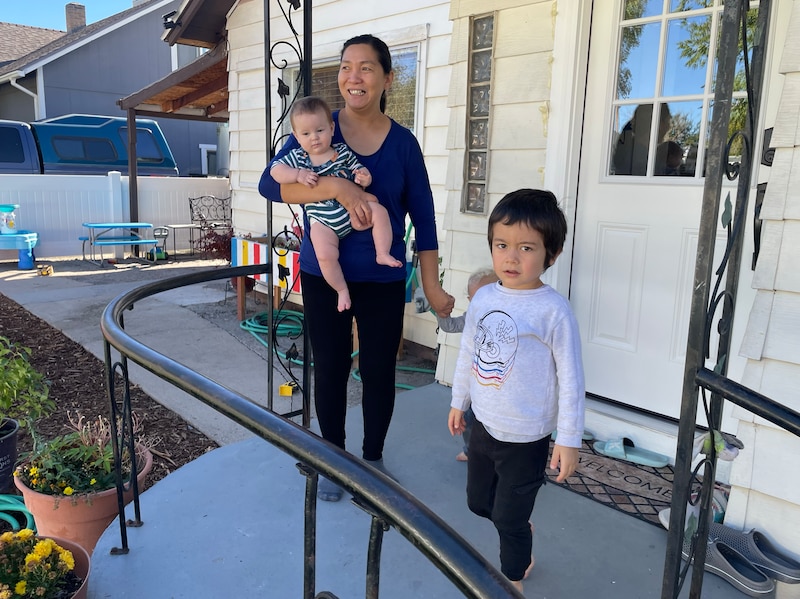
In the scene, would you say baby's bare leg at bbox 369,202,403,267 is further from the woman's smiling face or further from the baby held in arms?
the woman's smiling face

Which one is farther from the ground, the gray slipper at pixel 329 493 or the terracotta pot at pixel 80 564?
the gray slipper at pixel 329 493

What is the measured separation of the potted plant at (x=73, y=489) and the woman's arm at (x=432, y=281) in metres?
1.36

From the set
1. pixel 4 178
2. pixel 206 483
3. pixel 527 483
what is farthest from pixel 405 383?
pixel 4 178

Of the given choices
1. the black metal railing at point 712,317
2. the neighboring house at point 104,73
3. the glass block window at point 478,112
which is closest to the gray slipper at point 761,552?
the black metal railing at point 712,317

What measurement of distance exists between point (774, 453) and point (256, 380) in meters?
3.41

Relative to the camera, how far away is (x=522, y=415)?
5.33 feet

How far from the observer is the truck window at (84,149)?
1174cm

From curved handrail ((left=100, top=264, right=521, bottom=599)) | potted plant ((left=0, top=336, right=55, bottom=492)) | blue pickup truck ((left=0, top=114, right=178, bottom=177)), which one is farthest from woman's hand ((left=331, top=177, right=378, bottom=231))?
blue pickup truck ((left=0, top=114, right=178, bottom=177))

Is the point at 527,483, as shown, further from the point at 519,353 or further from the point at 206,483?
the point at 206,483

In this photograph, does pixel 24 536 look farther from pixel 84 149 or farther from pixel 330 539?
pixel 84 149

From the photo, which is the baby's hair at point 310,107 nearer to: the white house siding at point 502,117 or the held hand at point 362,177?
the held hand at point 362,177

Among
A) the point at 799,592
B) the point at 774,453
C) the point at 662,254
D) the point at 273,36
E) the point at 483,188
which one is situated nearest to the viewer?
the point at 799,592

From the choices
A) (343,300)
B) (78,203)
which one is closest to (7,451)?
(343,300)

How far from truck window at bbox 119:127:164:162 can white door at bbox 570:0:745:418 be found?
38.8 ft
